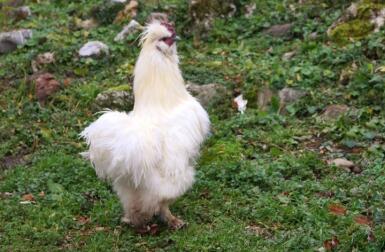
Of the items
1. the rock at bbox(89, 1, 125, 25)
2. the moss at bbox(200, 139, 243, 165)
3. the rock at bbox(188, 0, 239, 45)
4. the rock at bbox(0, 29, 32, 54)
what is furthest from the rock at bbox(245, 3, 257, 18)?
the moss at bbox(200, 139, 243, 165)

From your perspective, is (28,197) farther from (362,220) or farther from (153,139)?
(362,220)

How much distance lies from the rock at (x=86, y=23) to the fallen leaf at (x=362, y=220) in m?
7.72

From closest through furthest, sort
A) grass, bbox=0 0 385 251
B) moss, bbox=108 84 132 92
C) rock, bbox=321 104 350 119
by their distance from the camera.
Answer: grass, bbox=0 0 385 251, rock, bbox=321 104 350 119, moss, bbox=108 84 132 92

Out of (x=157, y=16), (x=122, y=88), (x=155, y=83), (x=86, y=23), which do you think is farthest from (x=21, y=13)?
(x=155, y=83)

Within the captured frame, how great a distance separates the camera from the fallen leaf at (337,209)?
22.2 ft

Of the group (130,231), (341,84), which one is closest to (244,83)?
(341,84)

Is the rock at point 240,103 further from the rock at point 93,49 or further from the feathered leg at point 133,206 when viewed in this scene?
the feathered leg at point 133,206

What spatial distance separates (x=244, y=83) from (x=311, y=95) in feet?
3.56

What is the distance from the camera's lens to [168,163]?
245 inches

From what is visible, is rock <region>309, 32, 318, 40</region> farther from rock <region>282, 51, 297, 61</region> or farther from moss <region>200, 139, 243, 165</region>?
moss <region>200, 139, 243, 165</region>

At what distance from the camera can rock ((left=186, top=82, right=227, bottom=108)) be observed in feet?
32.7

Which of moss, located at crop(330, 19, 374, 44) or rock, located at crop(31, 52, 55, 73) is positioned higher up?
moss, located at crop(330, 19, 374, 44)

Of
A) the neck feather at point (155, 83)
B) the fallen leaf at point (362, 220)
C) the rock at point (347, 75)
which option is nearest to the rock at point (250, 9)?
the rock at point (347, 75)

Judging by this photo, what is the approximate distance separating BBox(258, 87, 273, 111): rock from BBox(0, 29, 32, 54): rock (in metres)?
4.89
